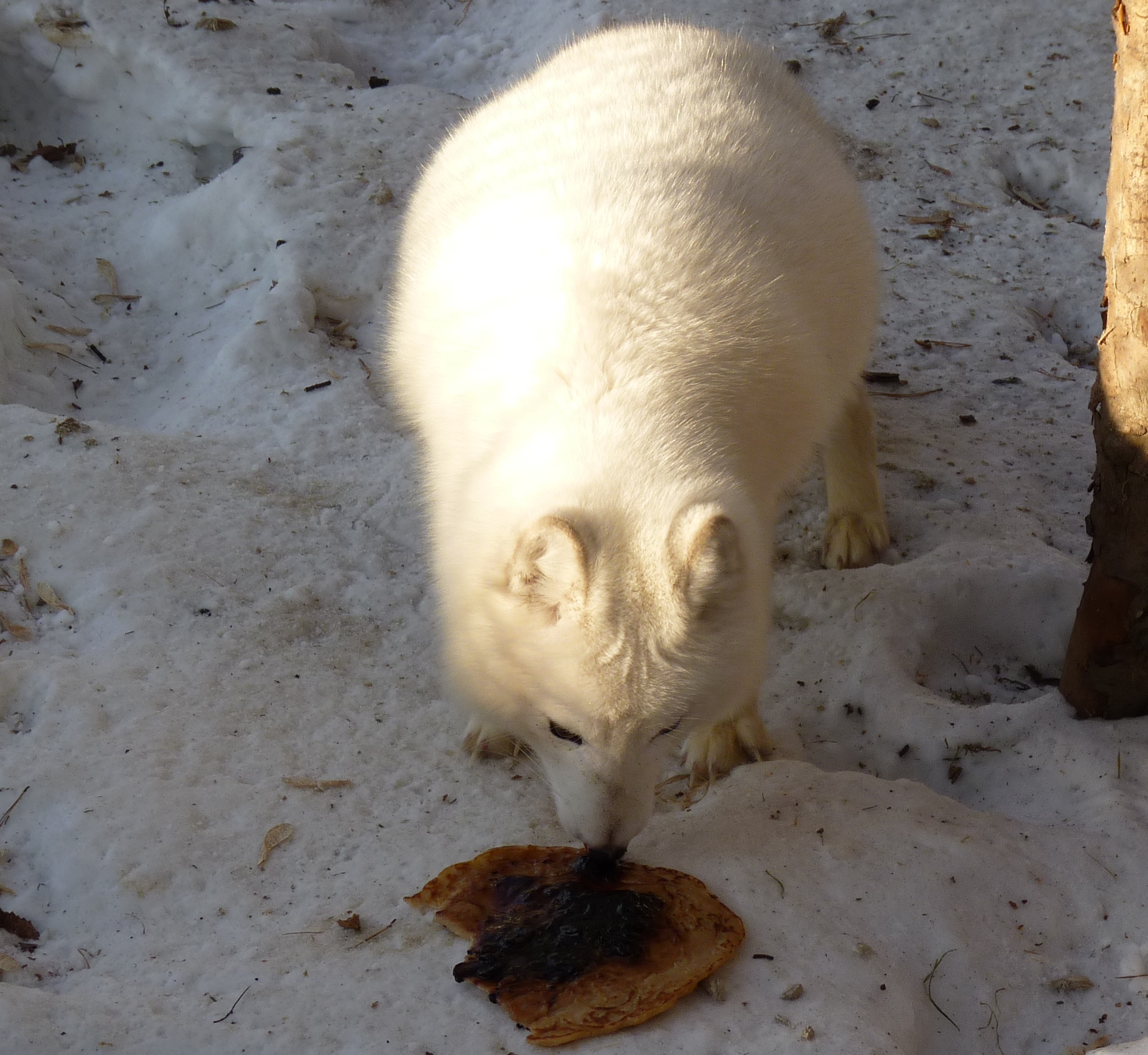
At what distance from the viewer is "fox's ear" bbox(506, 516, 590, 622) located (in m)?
2.22

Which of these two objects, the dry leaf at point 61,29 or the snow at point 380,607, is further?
the dry leaf at point 61,29

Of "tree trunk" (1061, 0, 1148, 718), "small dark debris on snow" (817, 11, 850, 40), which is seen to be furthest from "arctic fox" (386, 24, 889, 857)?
"small dark debris on snow" (817, 11, 850, 40)

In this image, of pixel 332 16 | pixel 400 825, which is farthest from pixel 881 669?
pixel 332 16

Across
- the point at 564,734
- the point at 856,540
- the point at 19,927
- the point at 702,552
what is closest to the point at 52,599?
the point at 19,927

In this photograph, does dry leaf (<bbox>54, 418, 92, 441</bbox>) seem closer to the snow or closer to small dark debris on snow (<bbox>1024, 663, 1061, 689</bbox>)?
the snow

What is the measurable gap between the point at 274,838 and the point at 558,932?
2.87 feet

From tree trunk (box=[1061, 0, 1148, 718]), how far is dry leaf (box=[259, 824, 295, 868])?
93.2 inches

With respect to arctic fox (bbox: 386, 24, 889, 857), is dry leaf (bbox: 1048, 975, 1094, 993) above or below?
Answer: below

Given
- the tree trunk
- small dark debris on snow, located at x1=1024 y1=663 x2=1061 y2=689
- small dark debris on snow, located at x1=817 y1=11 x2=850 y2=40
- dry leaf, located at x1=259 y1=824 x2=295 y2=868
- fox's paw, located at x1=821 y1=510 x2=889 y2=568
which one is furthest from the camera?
small dark debris on snow, located at x1=817 y1=11 x2=850 y2=40

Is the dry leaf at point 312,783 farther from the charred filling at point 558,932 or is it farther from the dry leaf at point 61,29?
the dry leaf at point 61,29

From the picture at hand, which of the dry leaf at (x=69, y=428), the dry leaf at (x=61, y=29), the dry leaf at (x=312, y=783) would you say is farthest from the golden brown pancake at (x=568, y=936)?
the dry leaf at (x=61, y=29)

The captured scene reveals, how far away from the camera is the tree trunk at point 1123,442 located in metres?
2.66

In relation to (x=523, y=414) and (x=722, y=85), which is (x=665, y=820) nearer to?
(x=523, y=414)

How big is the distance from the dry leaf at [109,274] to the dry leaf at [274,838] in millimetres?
3531
